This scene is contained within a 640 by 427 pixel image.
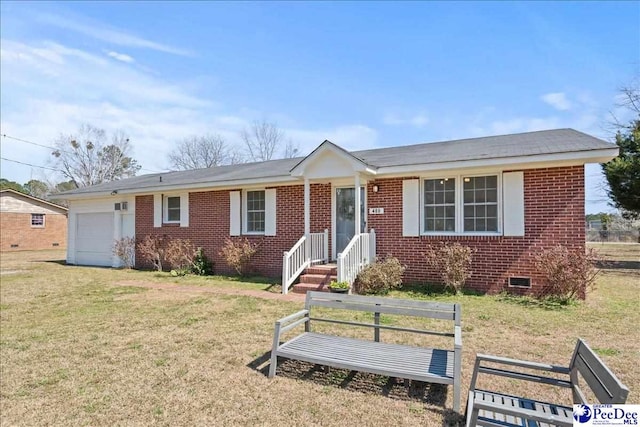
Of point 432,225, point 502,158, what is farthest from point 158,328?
point 502,158

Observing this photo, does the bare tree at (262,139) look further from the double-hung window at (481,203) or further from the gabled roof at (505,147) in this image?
the double-hung window at (481,203)

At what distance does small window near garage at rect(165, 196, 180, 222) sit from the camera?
47.2ft

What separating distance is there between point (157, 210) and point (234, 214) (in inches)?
159

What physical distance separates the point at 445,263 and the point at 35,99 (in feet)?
71.4

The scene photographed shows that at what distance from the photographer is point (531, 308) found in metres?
7.41

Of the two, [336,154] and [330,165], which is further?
[330,165]

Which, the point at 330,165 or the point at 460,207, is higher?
the point at 330,165

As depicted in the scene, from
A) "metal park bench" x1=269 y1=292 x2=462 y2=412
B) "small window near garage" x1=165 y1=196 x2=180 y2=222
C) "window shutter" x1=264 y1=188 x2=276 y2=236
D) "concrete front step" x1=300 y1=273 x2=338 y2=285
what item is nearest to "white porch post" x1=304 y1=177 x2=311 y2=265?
"concrete front step" x1=300 y1=273 x2=338 y2=285

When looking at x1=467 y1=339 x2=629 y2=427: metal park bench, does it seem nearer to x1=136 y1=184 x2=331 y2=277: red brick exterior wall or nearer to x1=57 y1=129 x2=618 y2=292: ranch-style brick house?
x1=57 y1=129 x2=618 y2=292: ranch-style brick house

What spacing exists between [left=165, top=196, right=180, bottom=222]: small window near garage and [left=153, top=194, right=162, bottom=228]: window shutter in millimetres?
274

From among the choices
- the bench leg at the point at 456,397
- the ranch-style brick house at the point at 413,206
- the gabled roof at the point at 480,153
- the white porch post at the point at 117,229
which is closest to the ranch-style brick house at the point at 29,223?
the white porch post at the point at 117,229

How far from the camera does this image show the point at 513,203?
8695mm

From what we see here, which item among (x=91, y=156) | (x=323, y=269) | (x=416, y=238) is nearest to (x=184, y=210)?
(x=323, y=269)

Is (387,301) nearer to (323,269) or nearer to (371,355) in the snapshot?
(371,355)
